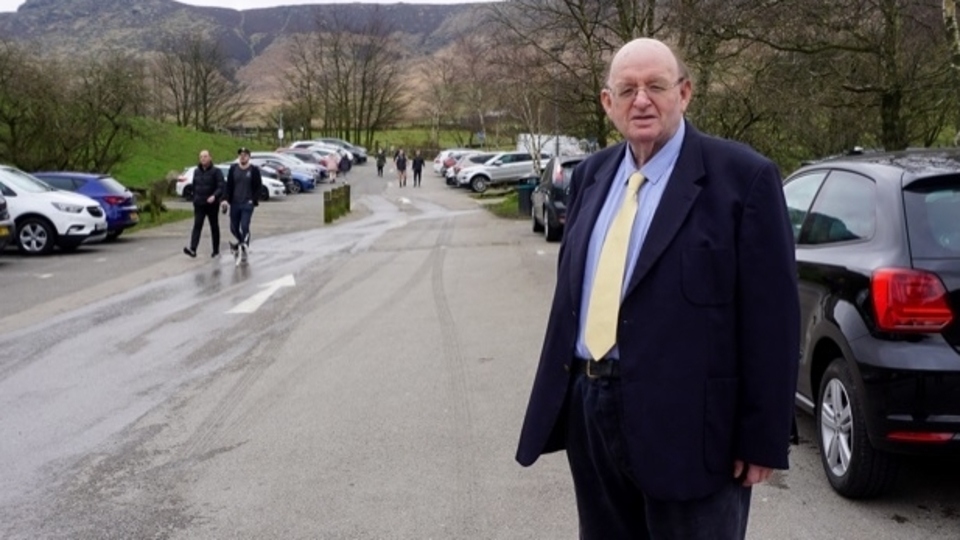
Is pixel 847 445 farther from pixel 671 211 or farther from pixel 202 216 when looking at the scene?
pixel 202 216

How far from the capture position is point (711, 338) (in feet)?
8.41

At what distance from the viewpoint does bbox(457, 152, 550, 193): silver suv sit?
152 feet

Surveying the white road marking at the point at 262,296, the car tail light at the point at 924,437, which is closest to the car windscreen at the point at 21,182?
the white road marking at the point at 262,296

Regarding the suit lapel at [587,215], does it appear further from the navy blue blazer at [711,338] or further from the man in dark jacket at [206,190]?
the man in dark jacket at [206,190]

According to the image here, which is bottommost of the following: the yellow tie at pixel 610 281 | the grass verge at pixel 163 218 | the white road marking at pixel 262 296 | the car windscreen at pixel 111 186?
the grass verge at pixel 163 218

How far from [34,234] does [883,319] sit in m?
17.3

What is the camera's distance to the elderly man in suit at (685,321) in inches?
101

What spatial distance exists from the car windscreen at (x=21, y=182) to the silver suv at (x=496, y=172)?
90.3 ft

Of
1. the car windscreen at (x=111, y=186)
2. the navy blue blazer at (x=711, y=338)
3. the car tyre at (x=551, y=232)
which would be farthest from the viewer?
the car windscreen at (x=111, y=186)

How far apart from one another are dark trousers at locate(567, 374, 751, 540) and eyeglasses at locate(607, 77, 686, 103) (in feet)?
2.52

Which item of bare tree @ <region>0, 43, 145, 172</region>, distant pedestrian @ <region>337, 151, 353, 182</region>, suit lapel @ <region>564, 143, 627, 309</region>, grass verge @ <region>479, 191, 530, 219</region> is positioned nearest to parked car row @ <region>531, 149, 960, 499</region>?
suit lapel @ <region>564, 143, 627, 309</region>

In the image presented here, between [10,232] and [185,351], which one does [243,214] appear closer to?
[10,232]

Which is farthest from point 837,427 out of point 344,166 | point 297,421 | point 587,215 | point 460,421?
point 344,166

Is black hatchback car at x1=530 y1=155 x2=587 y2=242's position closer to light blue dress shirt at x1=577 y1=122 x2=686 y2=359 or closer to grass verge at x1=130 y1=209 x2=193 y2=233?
grass verge at x1=130 y1=209 x2=193 y2=233
